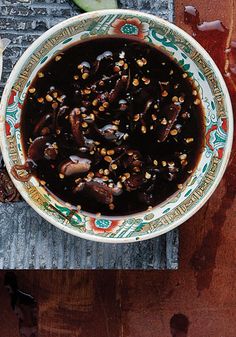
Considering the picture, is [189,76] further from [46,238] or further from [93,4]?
[46,238]

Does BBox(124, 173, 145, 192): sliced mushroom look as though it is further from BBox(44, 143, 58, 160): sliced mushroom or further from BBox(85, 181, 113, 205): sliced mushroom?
BBox(44, 143, 58, 160): sliced mushroom

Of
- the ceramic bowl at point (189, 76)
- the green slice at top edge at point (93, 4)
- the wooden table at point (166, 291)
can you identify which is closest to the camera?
the ceramic bowl at point (189, 76)

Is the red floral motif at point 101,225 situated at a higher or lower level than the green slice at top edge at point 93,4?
lower

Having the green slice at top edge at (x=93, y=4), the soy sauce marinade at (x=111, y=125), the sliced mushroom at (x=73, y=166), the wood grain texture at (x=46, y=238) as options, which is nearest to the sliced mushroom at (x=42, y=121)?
the soy sauce marinade at (x=111, y=125)

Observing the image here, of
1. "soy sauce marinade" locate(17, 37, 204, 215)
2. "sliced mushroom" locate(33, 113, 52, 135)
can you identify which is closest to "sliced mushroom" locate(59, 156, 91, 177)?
"soy sauce marinade" locate(17, 37, 204, 215)

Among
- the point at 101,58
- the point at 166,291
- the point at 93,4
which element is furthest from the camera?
the point at 166,291

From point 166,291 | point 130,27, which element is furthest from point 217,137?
point 166,291

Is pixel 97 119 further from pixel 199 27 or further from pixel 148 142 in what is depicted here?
pixel 199 27

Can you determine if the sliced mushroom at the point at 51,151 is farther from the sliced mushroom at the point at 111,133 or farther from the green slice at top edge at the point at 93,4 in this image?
the green slice at top edge at the point at 93,4
